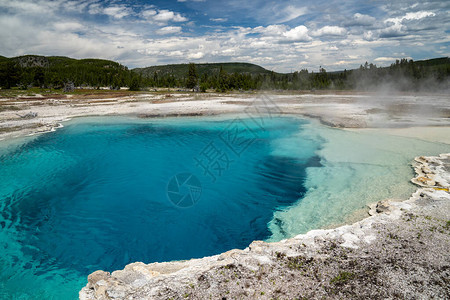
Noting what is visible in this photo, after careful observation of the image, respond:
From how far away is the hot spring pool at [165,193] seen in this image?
23.2ft

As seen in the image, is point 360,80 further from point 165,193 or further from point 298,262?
point 298,262

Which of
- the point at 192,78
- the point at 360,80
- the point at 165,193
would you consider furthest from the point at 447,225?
the point at 360,80

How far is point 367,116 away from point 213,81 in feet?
225

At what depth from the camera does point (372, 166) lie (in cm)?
1266

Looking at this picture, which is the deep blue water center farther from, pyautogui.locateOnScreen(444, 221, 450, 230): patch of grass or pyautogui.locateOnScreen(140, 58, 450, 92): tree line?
pyautogui.locateOnScreen(140, 58, 450, 92): tree line

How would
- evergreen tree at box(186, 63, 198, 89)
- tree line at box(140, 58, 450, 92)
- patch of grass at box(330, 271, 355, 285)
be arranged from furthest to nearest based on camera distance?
evergreen tree at box(186, 63, 198, 89), tree line at box(140, 58, 450, 92), patch of grass at box(330, 271, 355, 285)

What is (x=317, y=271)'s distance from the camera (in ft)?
16.1

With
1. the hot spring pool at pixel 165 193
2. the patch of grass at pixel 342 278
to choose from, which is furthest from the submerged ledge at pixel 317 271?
the hot spring pool at pixel 165 193

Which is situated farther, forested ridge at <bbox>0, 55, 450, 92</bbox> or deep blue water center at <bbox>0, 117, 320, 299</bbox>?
forested ridge at <bbox>0, 55, 450, 92</bbox>

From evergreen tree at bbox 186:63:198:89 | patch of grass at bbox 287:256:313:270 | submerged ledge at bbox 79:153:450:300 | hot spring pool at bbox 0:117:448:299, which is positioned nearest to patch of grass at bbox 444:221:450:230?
submerged ledge at bbox 79:153:450:300

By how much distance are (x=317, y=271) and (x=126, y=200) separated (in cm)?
799

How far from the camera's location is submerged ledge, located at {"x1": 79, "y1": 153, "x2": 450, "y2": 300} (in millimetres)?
4406

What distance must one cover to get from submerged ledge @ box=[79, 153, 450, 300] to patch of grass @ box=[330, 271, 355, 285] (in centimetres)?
2

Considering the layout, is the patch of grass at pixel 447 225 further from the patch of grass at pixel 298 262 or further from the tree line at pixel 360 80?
the tree line at pixel 360 80
